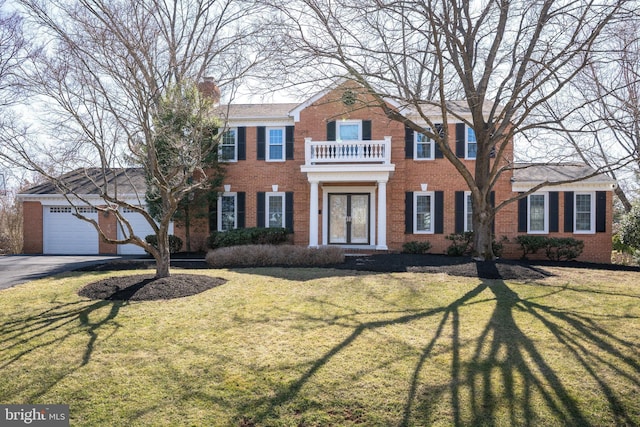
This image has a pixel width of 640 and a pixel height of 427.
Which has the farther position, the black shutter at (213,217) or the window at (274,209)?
the window at (274,209)

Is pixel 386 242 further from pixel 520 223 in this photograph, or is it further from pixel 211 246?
pixel 211 246

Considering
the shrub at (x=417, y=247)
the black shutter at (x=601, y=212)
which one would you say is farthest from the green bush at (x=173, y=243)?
the black shutter at (x=601, y=212)

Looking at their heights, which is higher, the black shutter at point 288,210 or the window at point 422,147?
the window at point 422,147

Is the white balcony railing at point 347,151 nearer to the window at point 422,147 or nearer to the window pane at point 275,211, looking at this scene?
the window at point 422,147

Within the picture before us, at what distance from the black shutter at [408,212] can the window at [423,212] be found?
173 millimetres

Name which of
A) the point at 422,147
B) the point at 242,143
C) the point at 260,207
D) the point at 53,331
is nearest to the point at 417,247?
the point at 422,147

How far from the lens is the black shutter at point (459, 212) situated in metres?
17.1

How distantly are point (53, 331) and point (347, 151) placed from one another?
12.9 metres

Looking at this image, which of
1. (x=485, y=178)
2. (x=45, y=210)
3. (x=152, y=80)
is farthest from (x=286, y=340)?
(x=45, y=210)

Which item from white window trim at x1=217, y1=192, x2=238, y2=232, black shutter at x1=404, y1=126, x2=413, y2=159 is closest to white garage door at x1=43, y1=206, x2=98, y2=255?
white window trim at x1=217, y1=192, x2=238, y2=232

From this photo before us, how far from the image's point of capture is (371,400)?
13.1 ft

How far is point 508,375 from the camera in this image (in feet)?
14.7

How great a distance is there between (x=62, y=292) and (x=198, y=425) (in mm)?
5971

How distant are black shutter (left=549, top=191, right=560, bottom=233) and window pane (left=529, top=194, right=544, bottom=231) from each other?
11.7 inches
